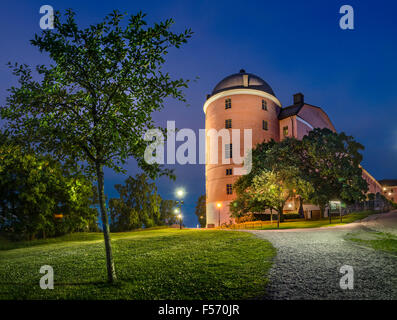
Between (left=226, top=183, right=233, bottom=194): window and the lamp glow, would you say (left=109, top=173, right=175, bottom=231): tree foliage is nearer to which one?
the lamp glow

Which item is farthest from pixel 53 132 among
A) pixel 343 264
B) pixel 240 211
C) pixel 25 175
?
pixel 240 211

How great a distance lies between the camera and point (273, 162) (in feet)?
107

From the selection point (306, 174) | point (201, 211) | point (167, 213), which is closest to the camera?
point (306, 174)

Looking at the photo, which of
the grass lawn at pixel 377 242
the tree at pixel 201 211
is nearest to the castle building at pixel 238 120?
the tree at pixel 201 211

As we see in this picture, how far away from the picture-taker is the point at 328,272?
347 inches

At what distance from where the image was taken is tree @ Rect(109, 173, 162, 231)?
42.0 meters

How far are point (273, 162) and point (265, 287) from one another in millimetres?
26471

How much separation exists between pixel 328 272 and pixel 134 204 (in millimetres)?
37933

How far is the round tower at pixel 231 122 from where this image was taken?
42875mm

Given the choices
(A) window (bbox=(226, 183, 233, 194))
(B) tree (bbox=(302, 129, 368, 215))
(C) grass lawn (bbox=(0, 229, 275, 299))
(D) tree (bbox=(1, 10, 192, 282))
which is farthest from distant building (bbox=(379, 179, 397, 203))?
(D) tree (bbox=(1, 10, 192, 282))

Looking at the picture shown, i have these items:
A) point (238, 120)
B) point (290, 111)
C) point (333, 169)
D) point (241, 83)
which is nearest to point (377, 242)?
point (333, 169)

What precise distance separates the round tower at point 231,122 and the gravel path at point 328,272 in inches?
1176

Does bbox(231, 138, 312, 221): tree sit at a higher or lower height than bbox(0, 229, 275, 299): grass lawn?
higher

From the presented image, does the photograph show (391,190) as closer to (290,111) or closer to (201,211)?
(201,211)
